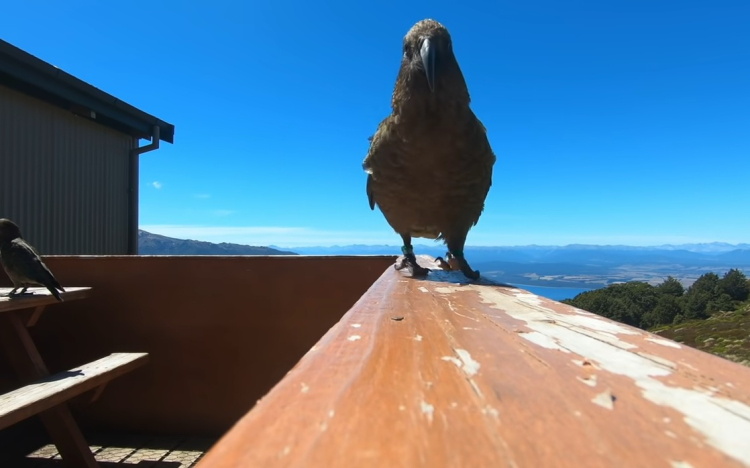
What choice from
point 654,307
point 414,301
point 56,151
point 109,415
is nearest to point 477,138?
point 414,301

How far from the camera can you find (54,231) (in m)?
6.61

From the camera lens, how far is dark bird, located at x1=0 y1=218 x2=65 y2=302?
3268 millimetres

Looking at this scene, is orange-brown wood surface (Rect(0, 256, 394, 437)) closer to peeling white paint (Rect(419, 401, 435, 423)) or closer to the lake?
the lake

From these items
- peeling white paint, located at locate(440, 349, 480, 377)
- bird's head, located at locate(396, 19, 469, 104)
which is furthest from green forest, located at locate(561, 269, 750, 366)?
peeling white paint, located at locate(440, 349, 480, 377)

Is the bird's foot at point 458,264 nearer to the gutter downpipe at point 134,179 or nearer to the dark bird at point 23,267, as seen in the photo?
the dark bird at point 23,267

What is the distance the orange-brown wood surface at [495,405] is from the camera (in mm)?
476

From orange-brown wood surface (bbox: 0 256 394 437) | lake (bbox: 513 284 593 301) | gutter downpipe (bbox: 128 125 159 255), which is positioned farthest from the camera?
gutter downpipe (bbox: 128 125 159 255)

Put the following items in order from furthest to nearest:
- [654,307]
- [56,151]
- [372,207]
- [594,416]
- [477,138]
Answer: [654,307] < [56,151] < [372,207] < [477,138] < [594,416]

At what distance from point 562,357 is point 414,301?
0.74m

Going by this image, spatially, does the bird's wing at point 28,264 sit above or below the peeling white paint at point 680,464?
above

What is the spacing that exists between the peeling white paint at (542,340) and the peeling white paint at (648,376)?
15 millimetres

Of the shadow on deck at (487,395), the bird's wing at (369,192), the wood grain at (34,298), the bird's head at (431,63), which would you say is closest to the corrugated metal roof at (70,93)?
the wood grain at (34,298)

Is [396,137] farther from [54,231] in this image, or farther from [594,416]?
[54,231]

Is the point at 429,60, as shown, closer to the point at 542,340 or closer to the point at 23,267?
the point at 542,340
